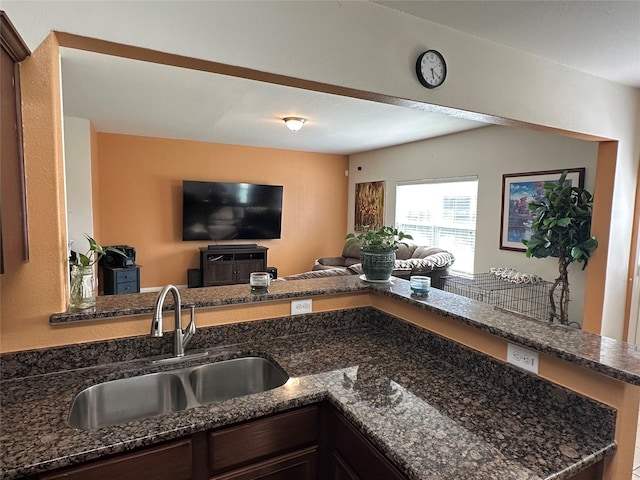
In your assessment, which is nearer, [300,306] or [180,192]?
[300,306]

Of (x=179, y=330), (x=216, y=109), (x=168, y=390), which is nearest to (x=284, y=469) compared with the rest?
(x=168, y=390)

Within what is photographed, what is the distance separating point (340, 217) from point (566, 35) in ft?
17.6

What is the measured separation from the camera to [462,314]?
1.47 meters

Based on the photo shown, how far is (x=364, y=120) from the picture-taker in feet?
14.4

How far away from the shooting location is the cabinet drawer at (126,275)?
15.6 feet

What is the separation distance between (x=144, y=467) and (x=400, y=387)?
2.73ft

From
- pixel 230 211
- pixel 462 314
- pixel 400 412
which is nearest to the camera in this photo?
pixel 400 412

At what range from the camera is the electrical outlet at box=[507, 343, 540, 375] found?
47.1 inches

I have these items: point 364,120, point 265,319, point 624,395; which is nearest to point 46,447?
point 265,319

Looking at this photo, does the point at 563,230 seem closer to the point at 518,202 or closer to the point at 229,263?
the point at 518,202

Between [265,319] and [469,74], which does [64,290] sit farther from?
[469,74]

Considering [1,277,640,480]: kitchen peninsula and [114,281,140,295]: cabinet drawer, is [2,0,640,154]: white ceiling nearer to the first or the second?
[1,277,640,480]: kitchen peninsula

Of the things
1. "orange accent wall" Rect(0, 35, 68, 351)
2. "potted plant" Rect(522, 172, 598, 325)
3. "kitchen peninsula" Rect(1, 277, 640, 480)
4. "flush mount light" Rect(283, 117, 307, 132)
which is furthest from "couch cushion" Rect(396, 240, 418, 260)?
"orange accent wall" Rect(0, 35, 68, 351)

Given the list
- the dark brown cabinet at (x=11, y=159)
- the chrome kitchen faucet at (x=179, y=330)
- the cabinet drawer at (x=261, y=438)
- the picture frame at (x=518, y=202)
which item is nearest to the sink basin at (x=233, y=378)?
the chrome kitchen faucet at (x=179, y=330)
